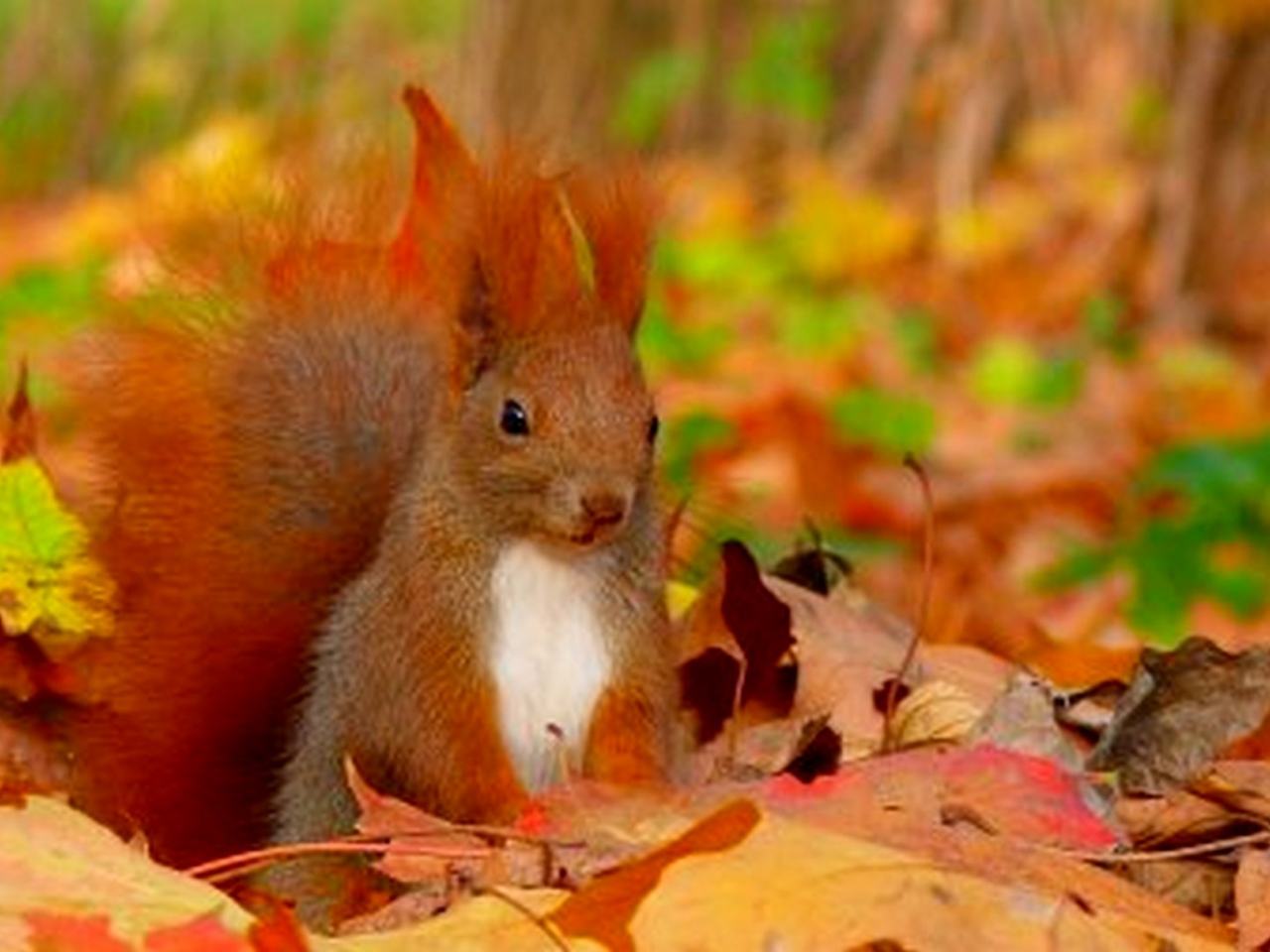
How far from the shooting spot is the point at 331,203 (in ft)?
12.4

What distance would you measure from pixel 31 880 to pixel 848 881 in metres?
0.58

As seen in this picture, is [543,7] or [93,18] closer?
[543,7]

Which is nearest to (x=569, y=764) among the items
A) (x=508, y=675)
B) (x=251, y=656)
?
(x=508, y=675)

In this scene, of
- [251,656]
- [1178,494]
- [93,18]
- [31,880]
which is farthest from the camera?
[93,18]

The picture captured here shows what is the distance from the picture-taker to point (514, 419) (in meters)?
3.30

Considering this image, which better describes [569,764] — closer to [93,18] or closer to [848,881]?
[848,881]

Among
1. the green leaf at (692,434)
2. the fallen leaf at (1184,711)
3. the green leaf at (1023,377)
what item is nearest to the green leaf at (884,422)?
the green leaf at (1023,377)

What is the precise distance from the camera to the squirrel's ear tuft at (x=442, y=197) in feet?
10.8

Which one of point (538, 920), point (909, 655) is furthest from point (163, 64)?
point (538, 920)

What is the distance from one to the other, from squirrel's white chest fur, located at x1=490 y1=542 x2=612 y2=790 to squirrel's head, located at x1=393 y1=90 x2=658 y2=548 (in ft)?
0.12

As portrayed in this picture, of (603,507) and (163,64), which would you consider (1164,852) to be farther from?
(163,64)

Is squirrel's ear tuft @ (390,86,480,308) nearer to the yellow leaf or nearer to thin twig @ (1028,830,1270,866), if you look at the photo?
thin twig @ (1028,830,1270,866)

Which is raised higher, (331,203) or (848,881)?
(331,203)

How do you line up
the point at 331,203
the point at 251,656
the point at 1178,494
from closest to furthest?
the point at 251,656 → the point at 331,203 → the point at 1178,494
